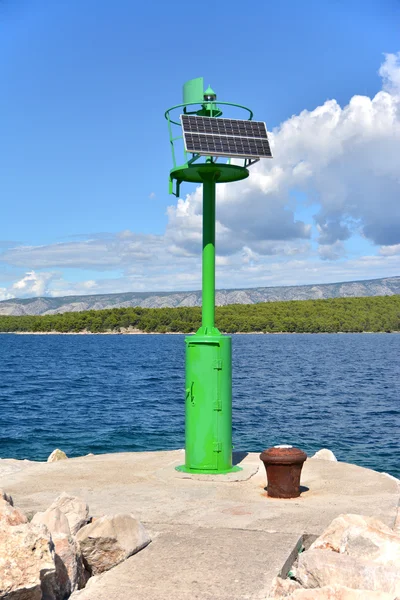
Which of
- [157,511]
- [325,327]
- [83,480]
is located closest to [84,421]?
[83,480]

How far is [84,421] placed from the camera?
30.6 m

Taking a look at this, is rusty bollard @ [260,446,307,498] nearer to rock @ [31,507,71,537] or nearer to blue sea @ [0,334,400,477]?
rock @ [31,507,71,537]

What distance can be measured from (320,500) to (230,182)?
4.97 metres

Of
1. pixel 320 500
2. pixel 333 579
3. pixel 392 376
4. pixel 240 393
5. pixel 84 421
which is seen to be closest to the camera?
pixel 333 579

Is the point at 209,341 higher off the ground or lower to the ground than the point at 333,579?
higher

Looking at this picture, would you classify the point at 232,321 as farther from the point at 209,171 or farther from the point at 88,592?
the point at 88,592

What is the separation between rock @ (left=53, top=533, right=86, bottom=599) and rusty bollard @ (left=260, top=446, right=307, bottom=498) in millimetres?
3386

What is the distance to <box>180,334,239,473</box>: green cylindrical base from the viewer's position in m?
10.2

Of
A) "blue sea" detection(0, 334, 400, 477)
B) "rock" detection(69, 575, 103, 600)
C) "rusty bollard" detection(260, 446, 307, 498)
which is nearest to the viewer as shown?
"rock" detection(69, 575, 103, 600)

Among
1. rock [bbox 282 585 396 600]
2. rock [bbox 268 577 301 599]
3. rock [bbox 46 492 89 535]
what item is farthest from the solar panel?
rock [bbox 282 585 396 600]

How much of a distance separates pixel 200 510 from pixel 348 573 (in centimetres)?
269

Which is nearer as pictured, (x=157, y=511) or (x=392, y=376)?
(x=157, y=511)

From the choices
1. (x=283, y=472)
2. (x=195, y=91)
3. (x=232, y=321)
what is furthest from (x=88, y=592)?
(x=232, y=321)

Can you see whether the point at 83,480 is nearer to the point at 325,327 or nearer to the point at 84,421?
the point at 84,421
